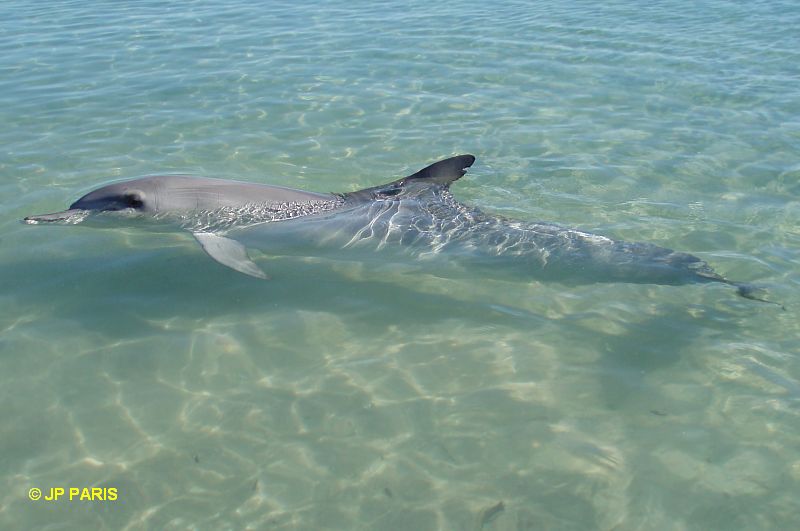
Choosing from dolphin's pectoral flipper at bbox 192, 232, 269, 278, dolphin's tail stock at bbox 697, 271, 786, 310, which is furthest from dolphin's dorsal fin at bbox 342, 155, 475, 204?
dolphin's tail stock at bbox 697, 271, 786, 310

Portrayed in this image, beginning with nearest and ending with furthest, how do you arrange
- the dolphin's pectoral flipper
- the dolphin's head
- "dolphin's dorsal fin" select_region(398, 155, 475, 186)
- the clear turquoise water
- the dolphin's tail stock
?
the clear turquoise water, the dolphin's pectoral flipper, the dolphin's tail stock, the dolphin's head, "dolphin's dorsal fin" select_region(398, 155, 475, 186)

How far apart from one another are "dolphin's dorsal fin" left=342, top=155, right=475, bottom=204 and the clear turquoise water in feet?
2.53

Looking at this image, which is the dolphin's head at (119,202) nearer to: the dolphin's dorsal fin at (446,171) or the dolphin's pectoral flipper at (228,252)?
the dolphin's pectoral flipper at (228,252)

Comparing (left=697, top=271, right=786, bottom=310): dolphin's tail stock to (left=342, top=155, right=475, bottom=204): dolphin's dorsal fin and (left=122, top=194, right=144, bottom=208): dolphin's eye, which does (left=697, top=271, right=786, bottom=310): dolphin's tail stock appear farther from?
(left=122, top=194, right=144, bottom=208): dolphin's eye

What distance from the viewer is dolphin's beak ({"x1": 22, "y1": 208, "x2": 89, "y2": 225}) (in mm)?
6848

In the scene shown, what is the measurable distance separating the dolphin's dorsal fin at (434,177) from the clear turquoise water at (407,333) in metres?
0.77

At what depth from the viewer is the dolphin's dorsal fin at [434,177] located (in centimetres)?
774

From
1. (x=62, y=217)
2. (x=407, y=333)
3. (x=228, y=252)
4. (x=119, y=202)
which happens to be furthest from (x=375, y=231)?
(x=62, y=217)

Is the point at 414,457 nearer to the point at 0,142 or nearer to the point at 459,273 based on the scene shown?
the point at 459,273

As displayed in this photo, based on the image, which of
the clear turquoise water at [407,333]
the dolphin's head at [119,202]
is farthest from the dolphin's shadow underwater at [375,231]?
the clear turquoise water at [407,333]

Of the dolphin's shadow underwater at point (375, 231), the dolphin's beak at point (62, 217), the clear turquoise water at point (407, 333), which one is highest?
the dolphin's beak at point (62, 217)

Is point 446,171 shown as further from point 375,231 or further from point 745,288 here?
point 745,288

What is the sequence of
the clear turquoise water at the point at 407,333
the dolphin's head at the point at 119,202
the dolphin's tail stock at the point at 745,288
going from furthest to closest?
the dolphin's head at the point at 119,202 < the dolphin's tail stock at the point at 745,288 < the clear turquoise water at the point at 407,333

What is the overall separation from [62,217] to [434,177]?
11.7ft
